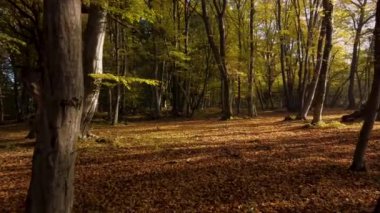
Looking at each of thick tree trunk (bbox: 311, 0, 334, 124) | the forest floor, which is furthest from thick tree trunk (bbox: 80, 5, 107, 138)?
thick tree trunk (bbox: 311, 0, 334, 124)

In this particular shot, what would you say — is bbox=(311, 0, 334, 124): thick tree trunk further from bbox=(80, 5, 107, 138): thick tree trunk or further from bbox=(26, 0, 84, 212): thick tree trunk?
bbox=(26, 0, 84, 212): thick tree trunk

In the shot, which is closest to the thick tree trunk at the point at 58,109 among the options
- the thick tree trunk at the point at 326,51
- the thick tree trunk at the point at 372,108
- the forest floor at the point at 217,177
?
the forest floor at the point at 217,177

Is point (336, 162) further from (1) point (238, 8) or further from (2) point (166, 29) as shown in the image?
(1) point (238, 8)

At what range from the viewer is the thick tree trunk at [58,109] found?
11.3ft

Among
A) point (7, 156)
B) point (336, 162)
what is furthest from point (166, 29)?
point (336, 162)

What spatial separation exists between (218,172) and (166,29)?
20291 millimetres

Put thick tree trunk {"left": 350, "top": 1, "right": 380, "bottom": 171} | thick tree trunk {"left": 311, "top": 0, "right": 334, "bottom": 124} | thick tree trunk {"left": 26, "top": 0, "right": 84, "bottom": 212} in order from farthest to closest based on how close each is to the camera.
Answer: thick tree trunk {"left": 311, "top": 0, "right": 334, "bottom": 124}, thick tree trunk {"left": 350, "top": 1, "right": 380, "bottom": 171}, thick tree trunk {"left": 26, "top": 0, "right": 84, "bottom": 212}

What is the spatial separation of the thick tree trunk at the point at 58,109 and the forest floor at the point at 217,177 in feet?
8.60

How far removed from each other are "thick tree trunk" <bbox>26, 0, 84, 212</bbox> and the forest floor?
2620mm

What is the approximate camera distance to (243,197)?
6359 mm

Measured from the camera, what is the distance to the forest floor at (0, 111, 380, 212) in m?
6.16

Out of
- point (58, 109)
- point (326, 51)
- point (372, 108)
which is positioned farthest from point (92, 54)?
point (58, 109)

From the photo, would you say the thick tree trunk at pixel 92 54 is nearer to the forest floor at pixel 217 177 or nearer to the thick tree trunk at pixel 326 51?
the forest floor at pixel 217 177

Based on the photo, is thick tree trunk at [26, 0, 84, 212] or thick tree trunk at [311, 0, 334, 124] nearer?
thick tree trunk at [26, 0, 84, 212]
